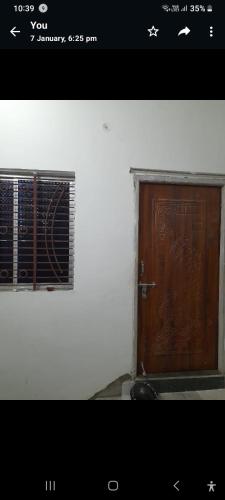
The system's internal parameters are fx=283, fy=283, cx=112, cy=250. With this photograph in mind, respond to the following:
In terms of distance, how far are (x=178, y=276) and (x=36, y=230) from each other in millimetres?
1189

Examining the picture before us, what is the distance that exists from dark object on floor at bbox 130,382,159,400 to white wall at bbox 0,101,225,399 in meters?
0.16

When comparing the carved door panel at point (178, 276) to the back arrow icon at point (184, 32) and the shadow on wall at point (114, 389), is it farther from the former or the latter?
the back arrow icon at point (184, 32)

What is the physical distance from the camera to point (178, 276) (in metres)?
2.33

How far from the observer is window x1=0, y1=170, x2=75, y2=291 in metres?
2.03

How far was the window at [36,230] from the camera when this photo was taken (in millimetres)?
2033

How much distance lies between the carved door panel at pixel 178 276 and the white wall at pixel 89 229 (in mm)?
169

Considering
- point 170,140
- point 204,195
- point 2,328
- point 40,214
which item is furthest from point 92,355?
point 170,140

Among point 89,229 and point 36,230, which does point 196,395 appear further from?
Answer: point 36,230
